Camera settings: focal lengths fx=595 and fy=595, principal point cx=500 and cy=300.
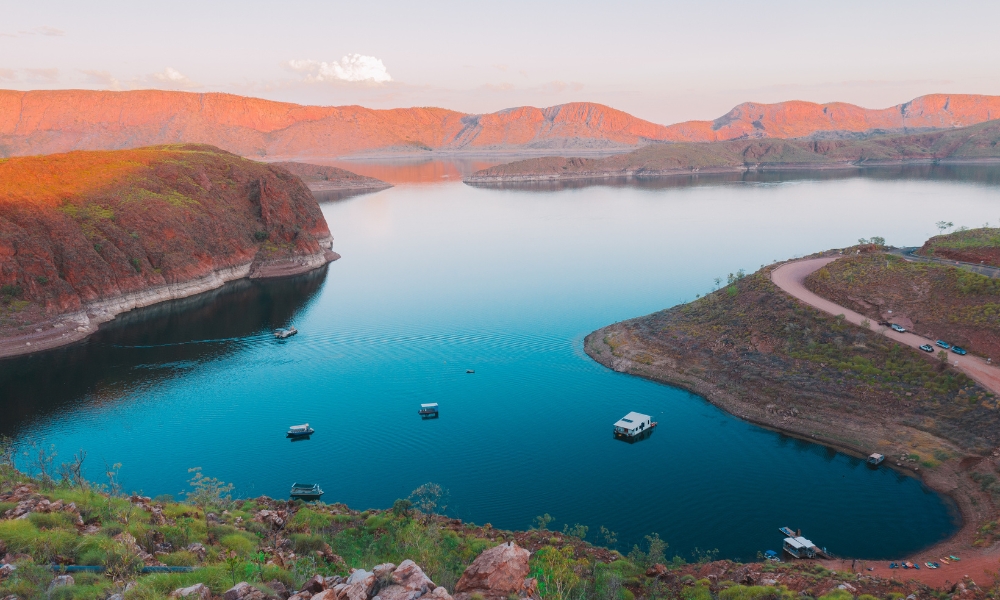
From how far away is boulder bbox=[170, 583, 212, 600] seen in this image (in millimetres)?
14000

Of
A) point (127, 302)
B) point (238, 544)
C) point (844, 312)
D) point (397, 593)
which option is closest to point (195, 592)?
point (397, 593)

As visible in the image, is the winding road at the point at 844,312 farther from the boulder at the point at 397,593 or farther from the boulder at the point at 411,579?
the boulder at the point at 397,593

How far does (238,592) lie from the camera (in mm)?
14320

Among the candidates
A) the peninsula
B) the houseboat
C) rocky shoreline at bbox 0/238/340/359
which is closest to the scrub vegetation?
the houseboat

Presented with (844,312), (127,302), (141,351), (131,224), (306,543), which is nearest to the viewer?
(306,543)

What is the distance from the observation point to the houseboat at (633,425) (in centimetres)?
4359

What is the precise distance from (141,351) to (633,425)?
53.0 m

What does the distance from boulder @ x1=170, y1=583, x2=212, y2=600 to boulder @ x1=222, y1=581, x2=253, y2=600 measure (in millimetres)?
415

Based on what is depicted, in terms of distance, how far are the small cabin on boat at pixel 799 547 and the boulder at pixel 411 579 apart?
23444 mm

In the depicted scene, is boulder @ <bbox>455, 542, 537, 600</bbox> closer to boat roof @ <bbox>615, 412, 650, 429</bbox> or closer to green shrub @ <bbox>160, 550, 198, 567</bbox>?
green shrub @ <bbox>160, 550, 198, 567</bbox>

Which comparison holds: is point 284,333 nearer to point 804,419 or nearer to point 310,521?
point 310,521

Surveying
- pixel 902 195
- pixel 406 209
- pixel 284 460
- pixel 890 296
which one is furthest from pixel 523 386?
pixel 902 195

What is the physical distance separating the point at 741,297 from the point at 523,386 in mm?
26777

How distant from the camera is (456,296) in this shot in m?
82.0
